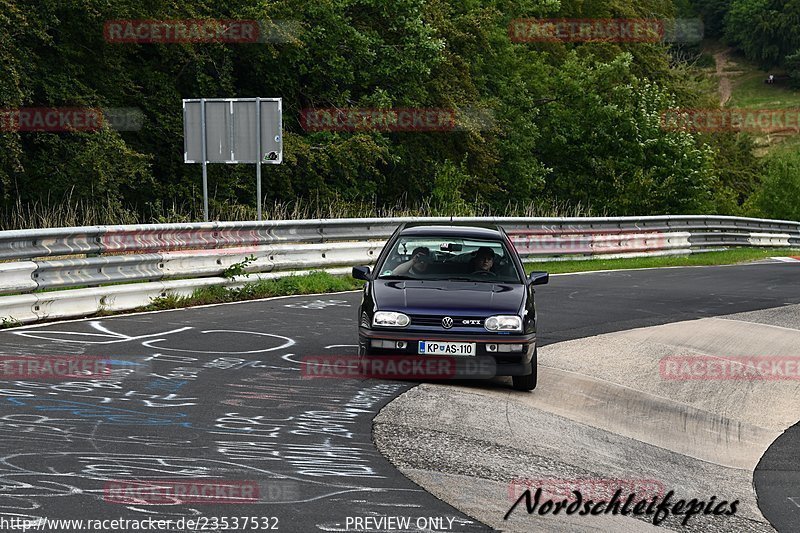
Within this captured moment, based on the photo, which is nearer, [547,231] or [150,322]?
[150,322]

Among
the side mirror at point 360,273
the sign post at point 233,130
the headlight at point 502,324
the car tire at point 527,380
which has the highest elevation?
the sign post at point 233,130

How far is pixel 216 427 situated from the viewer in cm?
809

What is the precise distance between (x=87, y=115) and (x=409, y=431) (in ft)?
77.7

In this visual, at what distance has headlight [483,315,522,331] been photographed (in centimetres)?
1004

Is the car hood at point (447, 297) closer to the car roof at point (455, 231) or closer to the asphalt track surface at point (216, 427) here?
the asphalt track surface at point (216, 427)

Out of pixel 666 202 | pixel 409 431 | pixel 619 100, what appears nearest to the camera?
pixel 409 431

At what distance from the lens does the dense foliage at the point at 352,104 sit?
30.1 m

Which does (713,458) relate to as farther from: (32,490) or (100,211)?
(100,211)

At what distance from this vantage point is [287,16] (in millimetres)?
36312

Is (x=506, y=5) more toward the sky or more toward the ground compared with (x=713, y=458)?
more toward the sky

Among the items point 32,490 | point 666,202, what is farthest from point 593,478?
point 666,202

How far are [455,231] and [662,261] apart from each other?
56.4 ft

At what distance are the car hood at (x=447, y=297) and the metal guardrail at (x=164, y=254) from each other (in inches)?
129

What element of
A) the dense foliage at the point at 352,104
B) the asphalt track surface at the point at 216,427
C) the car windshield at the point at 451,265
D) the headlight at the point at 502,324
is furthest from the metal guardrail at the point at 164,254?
the dense foliage at the point at 352,104
